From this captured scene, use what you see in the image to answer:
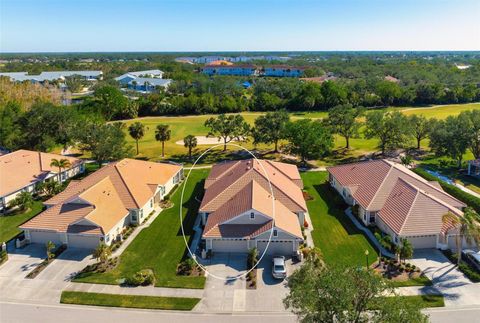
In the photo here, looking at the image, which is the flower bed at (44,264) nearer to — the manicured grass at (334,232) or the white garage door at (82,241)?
the white garage door at (82,241)

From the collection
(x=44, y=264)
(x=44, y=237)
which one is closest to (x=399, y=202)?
(x=44, y=264)

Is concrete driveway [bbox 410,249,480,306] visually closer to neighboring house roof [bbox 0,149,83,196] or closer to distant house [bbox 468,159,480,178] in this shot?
distant house [bbox 468,159,480,178]

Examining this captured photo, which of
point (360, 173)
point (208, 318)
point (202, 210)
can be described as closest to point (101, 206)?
point (202, 210)

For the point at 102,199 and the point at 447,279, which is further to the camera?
the point at 102,199

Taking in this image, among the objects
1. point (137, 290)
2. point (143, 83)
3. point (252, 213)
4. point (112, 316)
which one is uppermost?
point (143, 83)

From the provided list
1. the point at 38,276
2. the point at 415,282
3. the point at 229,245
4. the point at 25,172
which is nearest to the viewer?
the point at 415,282

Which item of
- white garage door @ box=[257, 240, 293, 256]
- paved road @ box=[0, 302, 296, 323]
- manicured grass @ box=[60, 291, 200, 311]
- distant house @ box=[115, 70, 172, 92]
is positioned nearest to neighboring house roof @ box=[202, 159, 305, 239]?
white garage door @ box=[257, 240, 293, 256]

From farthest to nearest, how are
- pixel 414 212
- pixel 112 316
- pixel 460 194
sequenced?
pixel 460 194, pixel 414 212, pixel 112 316

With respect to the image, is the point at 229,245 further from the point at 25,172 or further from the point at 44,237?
the point at 25,172
